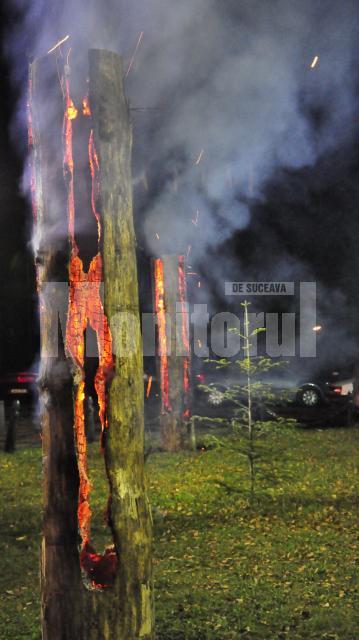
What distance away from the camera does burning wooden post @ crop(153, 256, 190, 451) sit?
14.4 m

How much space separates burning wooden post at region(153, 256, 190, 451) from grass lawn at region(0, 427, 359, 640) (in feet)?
3.53

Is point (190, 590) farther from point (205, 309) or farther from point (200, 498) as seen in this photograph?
point (205, 309)

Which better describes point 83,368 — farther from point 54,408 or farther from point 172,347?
point 172,347

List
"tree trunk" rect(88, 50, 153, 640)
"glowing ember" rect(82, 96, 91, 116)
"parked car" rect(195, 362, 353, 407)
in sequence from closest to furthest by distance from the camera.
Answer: "tree trunk" rect(88, 50, 153, 640) → "glowing ember" rect(82, 96, 91, 116) → "parked car" rect(195, 362, 353, 407)

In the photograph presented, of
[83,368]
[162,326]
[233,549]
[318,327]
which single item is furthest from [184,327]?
[318,327]

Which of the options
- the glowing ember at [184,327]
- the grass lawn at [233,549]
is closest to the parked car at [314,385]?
the glowing ember at [184,327]

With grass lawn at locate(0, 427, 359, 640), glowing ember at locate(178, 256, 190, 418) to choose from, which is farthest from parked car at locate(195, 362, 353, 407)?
grass lawn at locate(0, 427, 359, 640)

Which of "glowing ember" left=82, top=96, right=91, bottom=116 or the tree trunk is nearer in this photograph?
the tree trunk

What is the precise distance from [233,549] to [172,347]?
6831 millimetres

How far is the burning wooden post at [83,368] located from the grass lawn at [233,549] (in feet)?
4.77

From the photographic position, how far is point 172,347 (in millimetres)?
14430

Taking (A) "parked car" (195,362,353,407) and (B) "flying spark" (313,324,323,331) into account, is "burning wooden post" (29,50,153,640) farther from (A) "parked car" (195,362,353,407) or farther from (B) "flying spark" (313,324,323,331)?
(B) "flying spark" (313,324,323,331)

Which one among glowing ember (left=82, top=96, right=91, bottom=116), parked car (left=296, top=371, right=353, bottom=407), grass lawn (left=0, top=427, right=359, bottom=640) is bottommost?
grass lawn (left=0, top=427, right=359, bottom=640)

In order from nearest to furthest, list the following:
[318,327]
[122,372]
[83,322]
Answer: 1. [122,372]
2. [83,322]
3. [318,327]
